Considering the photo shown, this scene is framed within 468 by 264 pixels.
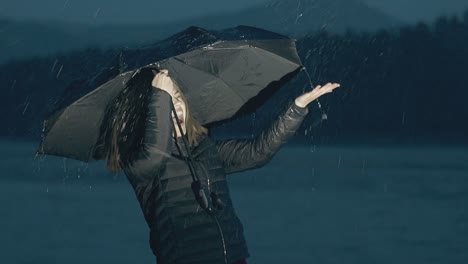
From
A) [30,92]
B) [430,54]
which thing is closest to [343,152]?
[430,54]

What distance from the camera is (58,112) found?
4730mm

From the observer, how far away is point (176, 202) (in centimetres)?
405

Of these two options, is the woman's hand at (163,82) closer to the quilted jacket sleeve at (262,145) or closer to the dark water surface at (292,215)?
the quilted jacket sleeve at (262,145)

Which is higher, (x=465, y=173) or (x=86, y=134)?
(x=86, y=134)

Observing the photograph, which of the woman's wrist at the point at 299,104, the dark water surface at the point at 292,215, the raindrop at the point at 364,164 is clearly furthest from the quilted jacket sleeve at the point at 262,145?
the raindrop at the point at 364,164

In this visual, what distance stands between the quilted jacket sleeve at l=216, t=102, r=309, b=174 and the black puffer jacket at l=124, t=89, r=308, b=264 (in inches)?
5.7

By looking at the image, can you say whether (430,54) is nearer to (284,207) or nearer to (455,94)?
(455,94)

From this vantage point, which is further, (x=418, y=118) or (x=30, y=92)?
(x=30, y=92)

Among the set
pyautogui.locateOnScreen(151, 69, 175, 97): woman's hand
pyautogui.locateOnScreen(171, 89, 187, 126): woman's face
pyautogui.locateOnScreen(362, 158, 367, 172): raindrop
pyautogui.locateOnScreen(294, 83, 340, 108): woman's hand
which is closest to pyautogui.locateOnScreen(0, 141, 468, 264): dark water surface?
pyautogui.locateOnScreen(362, 158, 367, 172): raindrop

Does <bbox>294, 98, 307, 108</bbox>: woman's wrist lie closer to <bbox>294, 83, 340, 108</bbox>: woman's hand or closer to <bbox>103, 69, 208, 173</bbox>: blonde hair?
<bbox>294, 83, 340, 108</bbox>: woman's hand

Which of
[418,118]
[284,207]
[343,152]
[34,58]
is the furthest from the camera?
[34,58]

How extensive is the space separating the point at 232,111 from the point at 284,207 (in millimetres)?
7975

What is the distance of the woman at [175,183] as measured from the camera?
4.04 m

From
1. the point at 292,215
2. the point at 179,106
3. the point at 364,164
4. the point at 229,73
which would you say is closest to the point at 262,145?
the point at 179,106
